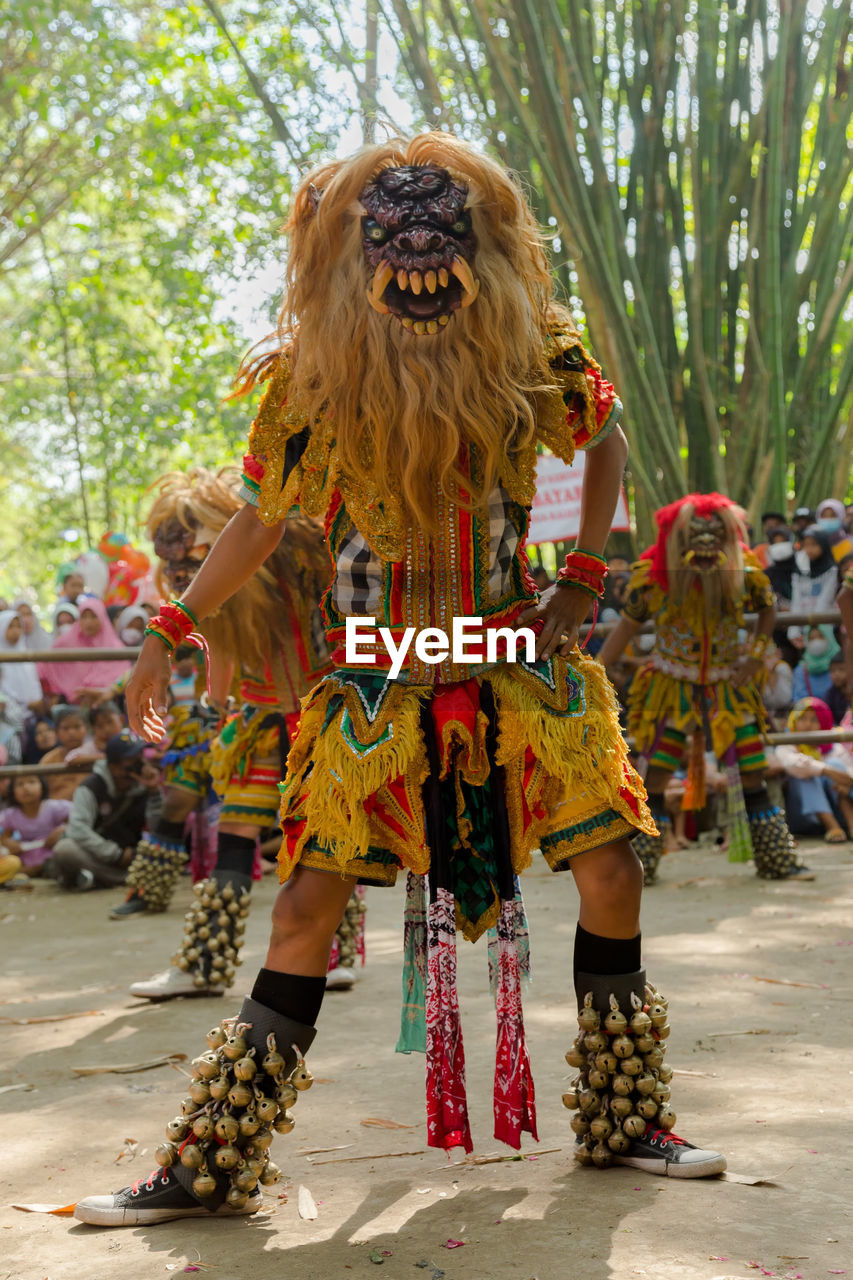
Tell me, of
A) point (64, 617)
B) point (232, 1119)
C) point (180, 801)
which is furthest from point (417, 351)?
point (64, 617)

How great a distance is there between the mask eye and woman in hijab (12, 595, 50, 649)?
746 cm

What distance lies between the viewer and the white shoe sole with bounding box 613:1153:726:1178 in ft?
7.62

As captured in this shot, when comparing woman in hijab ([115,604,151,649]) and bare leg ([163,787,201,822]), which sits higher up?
woman in hijab ([115,604,151,649])

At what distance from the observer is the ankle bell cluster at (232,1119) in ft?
7.30

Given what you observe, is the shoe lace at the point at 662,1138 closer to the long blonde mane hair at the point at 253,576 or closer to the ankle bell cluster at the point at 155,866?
the long blonde mane hair at the point at 253,576

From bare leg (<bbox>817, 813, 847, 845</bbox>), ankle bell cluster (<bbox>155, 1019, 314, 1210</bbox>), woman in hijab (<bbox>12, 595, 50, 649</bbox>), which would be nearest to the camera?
ankle bell cluster (<bbox>155, 1019, 314, 1210</bbox>)

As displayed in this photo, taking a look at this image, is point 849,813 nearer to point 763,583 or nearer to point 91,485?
point 763,583

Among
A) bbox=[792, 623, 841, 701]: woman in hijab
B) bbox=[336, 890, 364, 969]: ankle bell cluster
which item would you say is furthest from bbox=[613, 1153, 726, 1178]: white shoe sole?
bbox=[792, 623, 841, 701]: woman in hijab

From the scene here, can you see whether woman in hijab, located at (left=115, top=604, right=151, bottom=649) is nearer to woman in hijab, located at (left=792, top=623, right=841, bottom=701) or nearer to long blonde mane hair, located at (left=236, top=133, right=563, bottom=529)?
woman in hijab, located at (left=792, top=623, right=841, bottom=701)

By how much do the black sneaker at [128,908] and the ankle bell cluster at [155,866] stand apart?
0.60 ft

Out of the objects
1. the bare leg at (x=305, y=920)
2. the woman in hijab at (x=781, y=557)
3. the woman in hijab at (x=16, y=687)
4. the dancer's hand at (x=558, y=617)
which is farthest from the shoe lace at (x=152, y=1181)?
the woman in hijab at (x=781, y=557)

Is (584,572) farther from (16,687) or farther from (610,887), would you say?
(16,687)

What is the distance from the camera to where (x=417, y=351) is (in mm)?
2326

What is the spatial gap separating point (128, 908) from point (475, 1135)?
12.7 ft
